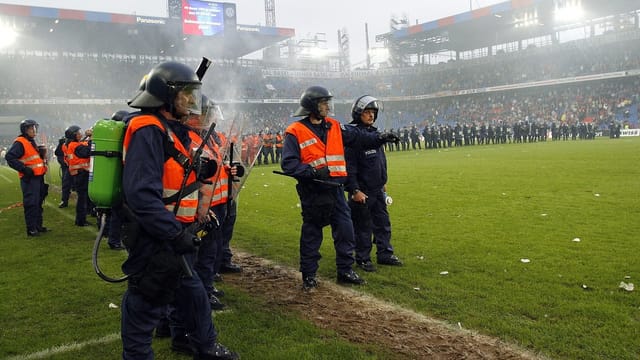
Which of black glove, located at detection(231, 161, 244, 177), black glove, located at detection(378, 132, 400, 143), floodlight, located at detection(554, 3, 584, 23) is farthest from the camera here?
floodlight, located at detection(554, 3, 584, 23)

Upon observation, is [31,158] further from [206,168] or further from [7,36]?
[7,36]

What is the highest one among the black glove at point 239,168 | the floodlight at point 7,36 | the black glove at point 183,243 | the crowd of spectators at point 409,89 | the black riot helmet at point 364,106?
the floodlight at point 7,36

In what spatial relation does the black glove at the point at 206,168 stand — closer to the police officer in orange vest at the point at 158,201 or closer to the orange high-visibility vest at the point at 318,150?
the police officer in orange vest at the point at 158,201

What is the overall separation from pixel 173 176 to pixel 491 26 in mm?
50315

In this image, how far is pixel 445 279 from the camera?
4898 mm

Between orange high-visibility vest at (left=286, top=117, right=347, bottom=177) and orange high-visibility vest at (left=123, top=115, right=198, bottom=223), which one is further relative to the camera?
orange high-visibility vest at (left=286, top=117, right=347, bottom=177)

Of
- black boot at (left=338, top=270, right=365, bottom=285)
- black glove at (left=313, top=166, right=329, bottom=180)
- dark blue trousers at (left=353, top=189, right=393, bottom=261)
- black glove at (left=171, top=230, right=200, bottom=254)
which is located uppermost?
black glove at (left=313, top=166, right=329, bottom=180)

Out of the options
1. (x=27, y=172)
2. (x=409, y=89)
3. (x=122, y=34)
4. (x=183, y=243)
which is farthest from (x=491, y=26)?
(x=183, y=243)

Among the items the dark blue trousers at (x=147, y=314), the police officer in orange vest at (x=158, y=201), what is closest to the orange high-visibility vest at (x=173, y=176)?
the police officer in orange vest at (x=158, y=201)

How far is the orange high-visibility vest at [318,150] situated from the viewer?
15.8ft

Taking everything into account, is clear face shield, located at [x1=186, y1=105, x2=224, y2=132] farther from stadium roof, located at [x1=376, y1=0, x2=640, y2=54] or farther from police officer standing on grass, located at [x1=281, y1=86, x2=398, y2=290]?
stadium roof, located at [x1=376, y1=0, x2=640, y2=54]

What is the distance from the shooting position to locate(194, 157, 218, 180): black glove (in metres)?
2.99

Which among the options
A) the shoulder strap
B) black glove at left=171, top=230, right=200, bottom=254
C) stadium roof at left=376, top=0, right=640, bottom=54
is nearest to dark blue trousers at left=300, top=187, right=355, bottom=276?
the shoulder strap

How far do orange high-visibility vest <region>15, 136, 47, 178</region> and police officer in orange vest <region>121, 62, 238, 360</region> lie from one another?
6.43m
